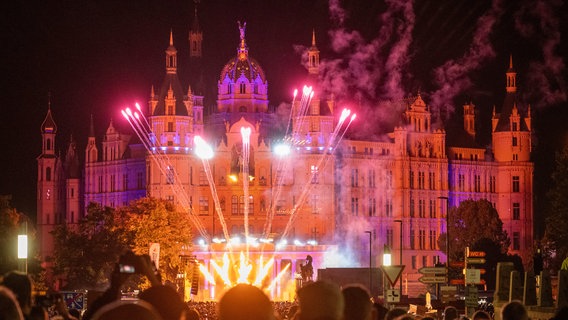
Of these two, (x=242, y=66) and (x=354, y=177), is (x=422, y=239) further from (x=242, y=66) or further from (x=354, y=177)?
(x=242, y=66)

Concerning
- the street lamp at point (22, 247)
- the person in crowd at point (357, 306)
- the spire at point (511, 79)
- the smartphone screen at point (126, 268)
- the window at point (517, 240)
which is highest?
the spire at point (511, 79)

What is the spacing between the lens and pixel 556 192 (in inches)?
3575

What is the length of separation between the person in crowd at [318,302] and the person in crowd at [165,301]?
2.84 ft

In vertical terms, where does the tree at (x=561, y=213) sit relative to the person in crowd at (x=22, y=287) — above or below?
above

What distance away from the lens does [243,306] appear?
9.64 metres

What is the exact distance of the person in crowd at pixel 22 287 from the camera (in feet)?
37.5

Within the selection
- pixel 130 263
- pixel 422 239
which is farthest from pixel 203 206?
pixel 130 263

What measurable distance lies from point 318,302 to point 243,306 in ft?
3.12

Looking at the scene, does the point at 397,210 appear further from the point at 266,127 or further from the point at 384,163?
the point at 266,127

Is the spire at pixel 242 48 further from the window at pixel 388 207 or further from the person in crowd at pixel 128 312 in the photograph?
the person in crowd at pixel 128 312

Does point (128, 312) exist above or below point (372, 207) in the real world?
below

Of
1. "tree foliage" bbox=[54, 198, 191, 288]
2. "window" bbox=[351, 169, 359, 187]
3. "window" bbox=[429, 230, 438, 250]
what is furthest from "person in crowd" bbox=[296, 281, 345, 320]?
"window" bbox=[429, 230, 438, 250]

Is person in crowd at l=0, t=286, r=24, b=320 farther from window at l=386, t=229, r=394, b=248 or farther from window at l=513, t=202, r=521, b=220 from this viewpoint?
window at l=513, t=202, r=521, b=220

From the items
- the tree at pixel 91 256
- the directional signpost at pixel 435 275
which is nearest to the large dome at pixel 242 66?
the tree at pixel 91 256
